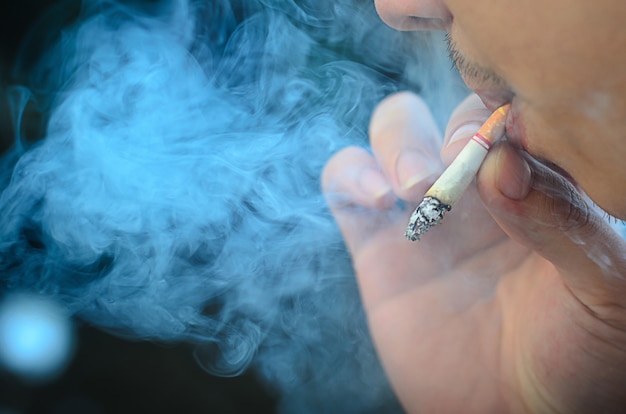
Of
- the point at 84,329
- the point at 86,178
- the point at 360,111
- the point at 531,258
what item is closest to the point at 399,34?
the point at 360,111

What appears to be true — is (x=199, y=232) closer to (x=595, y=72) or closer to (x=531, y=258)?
(x=531, y=258)

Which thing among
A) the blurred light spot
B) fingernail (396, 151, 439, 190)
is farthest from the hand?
the blurred light spot

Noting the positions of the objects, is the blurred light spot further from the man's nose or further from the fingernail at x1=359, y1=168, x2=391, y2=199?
the man's nose

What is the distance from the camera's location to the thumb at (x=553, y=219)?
1.56 ft

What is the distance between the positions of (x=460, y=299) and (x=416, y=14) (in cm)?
47

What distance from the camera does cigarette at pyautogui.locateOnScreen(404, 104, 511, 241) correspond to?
43 centimetres

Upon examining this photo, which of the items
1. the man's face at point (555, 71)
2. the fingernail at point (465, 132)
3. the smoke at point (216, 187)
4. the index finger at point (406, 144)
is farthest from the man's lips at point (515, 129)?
the smoke at point (216, 187)

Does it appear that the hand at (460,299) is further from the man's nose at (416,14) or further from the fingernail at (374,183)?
the man's nose at (416,14)

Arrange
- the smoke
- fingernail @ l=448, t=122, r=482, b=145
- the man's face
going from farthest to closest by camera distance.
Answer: the smoke < fingernail @ l=448, t=122, r=482, b=145 < the man's face

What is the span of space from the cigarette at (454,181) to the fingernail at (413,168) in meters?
0.24

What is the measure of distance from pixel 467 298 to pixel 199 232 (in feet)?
1.42

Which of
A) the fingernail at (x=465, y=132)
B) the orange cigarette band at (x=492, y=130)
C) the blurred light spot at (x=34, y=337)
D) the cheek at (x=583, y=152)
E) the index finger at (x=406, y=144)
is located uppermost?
the cheek at (x=583, y=152)

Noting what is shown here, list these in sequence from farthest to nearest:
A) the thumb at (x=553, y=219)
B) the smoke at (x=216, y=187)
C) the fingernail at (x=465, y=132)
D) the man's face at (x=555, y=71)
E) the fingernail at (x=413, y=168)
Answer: the smoke at (x=216, y=187) < the fingernail at (x=413, y=168) < the fingernail at (x=465, y=132) < the thumb at (x=553, y=219) < the man's face at (x=555, y=71)

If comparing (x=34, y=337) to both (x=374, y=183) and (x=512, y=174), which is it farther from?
(x=512, y=174)
